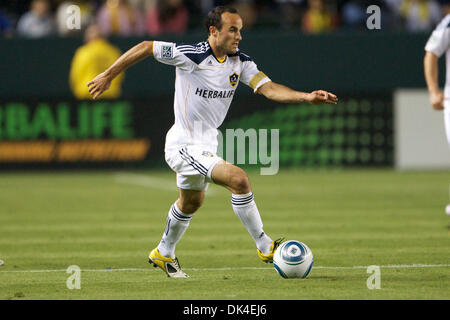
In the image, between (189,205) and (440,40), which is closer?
(189,205)

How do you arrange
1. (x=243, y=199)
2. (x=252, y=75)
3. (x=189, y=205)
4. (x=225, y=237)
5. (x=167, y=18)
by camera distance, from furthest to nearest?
1. (x=167, y=18)
2. (x=225, y=237)
3. (x=252, y=75)
4. (x=189, y=205)
5. (x=243, y=199)

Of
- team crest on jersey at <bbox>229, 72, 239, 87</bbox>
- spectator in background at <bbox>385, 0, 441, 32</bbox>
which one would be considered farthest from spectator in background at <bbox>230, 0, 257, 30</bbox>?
team crest on jersey at <bbox>229, 72, 239, 87</bbox>

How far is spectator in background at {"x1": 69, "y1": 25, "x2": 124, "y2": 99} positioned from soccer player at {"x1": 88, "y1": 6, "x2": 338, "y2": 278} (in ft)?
39.2

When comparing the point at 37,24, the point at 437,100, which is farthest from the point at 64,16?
the point at 437,100

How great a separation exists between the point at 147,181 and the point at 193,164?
1064cm

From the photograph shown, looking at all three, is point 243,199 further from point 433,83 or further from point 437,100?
point 433,83

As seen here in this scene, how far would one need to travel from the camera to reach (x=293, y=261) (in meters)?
7.58

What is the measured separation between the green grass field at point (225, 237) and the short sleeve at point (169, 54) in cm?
175

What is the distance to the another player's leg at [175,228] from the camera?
8.00m

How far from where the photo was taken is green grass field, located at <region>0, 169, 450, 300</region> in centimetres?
723

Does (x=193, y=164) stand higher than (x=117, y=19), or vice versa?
(x=117, y=19)

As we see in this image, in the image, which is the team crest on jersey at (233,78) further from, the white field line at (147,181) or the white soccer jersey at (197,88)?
the white field line at (147,181)

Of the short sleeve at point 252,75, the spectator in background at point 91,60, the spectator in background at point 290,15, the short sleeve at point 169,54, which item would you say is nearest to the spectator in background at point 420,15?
the spectator in background at point 290,15
